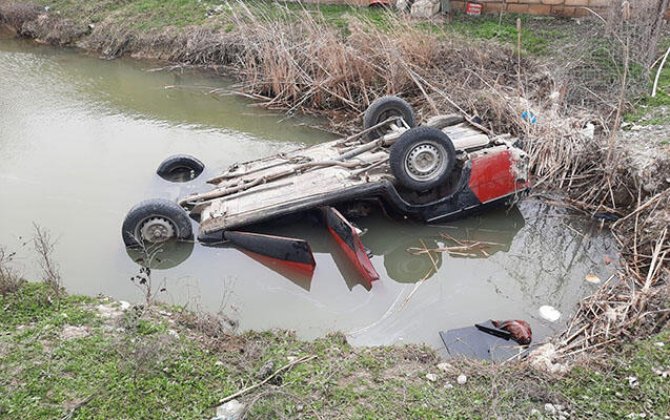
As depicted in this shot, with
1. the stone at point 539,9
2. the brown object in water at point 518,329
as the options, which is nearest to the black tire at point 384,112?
the brown object in water at point 518,329

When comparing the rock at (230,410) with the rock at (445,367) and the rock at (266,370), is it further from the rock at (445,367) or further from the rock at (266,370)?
the rock at (445,367)

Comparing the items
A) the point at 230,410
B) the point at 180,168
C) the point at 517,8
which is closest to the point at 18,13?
the point at 180,168

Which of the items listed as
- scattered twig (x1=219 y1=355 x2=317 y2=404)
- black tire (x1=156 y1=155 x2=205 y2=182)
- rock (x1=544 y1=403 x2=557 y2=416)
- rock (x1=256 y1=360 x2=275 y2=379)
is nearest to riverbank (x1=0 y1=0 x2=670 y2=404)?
rock (x1=544 y1=403 x2=557 y2=416)

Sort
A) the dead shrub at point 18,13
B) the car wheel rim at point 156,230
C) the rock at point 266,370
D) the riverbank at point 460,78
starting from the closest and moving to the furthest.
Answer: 1. the rock at point 266,370
2. the riverbank at point 460,78
3. the car wheel rim at point 156,230
4. the dead shrub at point 18,13

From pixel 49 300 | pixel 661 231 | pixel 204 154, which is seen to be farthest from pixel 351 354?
pixel 204 154

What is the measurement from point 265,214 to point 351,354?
7.79 ft

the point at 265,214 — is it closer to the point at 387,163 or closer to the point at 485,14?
the point at 387,163

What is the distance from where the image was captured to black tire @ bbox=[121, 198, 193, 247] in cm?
666

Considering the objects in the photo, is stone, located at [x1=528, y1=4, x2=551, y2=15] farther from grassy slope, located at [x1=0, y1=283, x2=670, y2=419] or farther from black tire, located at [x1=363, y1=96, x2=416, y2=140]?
grassy slope, located at [x1=0, y1=283, x2=670, y2=419]

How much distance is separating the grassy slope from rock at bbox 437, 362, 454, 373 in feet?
0.14

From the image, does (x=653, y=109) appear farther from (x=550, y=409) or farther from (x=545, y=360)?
(x=550, y=409)

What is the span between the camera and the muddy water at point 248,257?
6094 mm

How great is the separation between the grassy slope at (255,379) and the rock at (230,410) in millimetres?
79

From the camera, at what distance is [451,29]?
12617 mm
